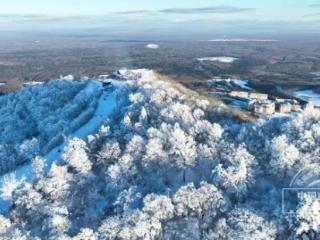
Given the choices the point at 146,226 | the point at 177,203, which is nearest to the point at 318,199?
the point at 177,203

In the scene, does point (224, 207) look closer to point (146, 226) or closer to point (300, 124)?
point (146, 226)

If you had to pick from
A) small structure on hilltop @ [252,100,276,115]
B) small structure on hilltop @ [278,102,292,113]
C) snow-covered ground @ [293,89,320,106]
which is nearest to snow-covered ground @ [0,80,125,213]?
small structure on hilltop @ [252,100,276,115]

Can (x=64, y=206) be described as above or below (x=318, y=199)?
below

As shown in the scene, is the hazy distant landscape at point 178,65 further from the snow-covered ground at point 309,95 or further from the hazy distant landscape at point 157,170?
the hazy distant landscape at point 157,170

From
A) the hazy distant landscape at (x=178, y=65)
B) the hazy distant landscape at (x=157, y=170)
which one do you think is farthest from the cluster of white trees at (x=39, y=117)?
the hazy distant landscape at (x=178, y=65)

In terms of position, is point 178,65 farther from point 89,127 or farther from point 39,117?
point 89,127

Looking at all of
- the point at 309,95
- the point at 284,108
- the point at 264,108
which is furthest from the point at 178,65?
the point at 264,108
